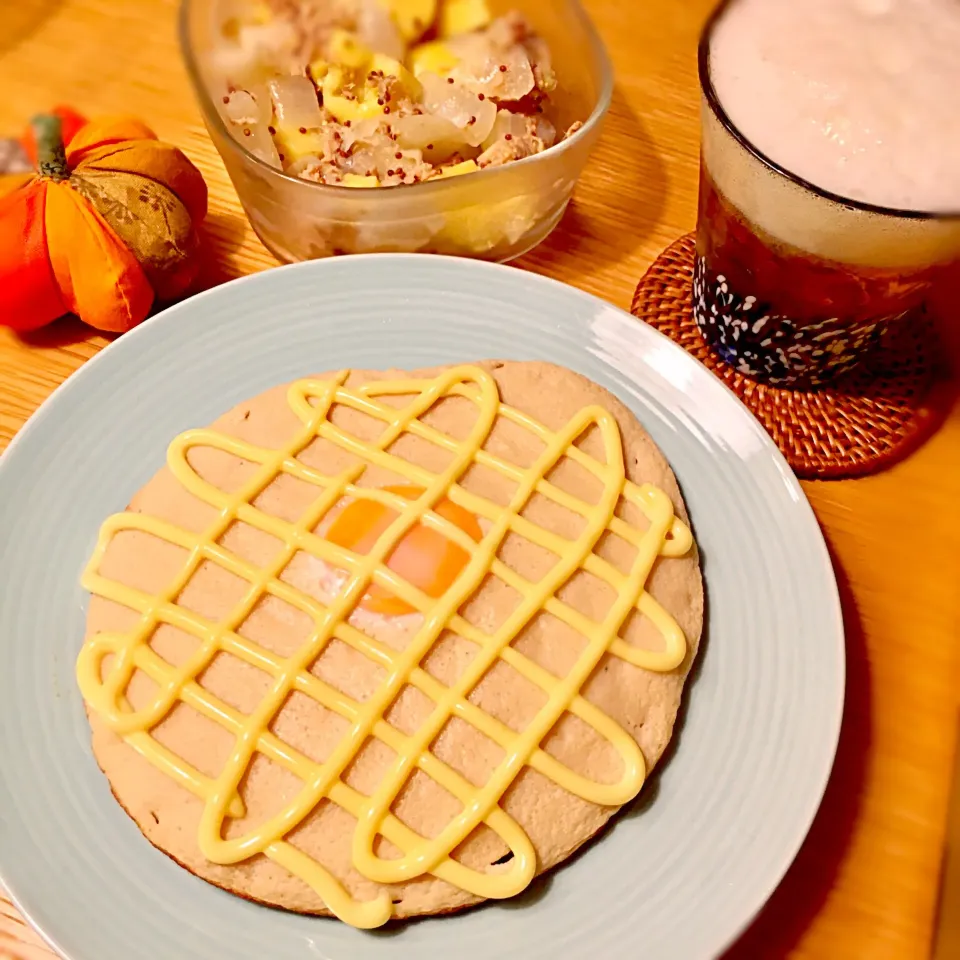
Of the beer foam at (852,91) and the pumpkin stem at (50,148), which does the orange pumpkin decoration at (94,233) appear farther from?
the beer foam at (852,91)

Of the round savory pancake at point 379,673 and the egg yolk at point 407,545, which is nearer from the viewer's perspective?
the round savory pancake at point 379,673

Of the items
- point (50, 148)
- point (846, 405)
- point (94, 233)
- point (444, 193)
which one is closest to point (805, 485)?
point (846, 405)

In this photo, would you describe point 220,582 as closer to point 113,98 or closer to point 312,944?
point 312,944

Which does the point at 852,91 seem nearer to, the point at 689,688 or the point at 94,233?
the point at 689,688

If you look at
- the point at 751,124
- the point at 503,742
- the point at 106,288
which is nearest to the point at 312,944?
the point at 503,742

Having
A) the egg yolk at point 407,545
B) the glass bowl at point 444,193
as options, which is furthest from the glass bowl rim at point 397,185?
the egg yolk at point 407,545

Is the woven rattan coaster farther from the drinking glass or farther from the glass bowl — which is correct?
the glass bowl
